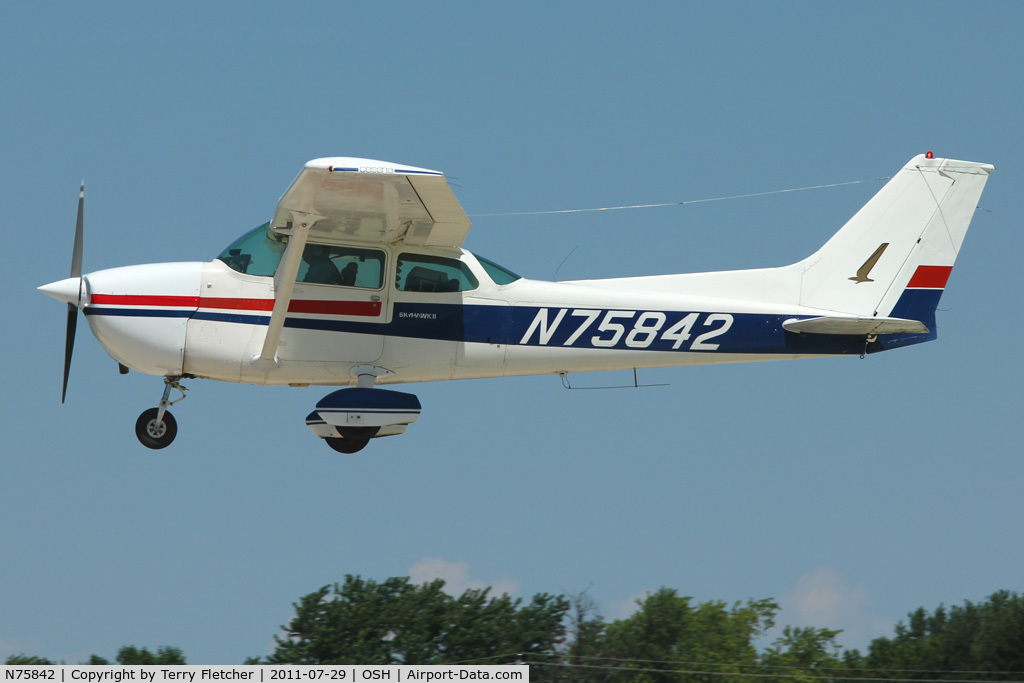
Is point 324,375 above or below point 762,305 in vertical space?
below

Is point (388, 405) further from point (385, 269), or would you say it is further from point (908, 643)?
point (908, 643)

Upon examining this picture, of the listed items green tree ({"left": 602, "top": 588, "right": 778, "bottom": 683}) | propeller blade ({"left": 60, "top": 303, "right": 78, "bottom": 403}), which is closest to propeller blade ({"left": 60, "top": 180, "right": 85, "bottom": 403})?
propeller blade ({"left": 60, "top": 303, "right": 78, "bottom": 403})

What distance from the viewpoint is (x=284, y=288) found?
1132 centimetres

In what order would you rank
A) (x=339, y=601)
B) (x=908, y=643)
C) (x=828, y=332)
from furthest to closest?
(x=339, y=601), (x=908, y=643), (x=828, y=332)

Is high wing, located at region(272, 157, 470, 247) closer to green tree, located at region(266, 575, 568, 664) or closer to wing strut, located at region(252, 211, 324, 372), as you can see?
wing strut, located at region(252, 211, 324, 372)

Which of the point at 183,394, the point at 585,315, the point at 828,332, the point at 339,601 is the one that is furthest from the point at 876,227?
the point at 339,601

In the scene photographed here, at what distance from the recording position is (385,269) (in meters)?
11.9

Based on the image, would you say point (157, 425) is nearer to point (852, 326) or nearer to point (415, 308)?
point (415, 308)

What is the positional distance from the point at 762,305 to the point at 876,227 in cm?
170

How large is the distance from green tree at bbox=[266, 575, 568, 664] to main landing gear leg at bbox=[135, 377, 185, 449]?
18.3 meters

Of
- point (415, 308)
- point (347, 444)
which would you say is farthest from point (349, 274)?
point (347, 444)

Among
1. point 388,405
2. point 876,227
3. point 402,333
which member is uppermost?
point 876,227

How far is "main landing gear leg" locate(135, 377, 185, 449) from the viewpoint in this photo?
39.8ft

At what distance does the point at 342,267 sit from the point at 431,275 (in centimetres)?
86
